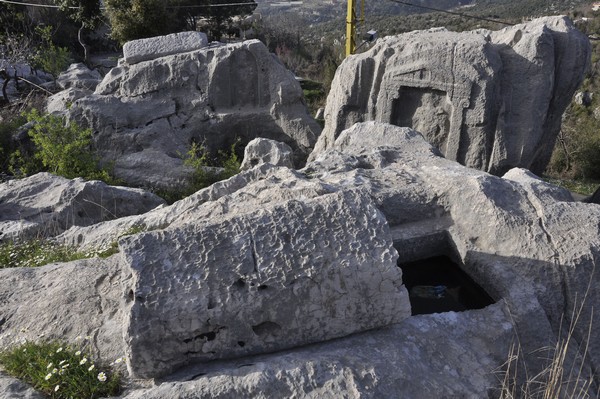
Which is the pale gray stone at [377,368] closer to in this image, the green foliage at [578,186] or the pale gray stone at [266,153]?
the pale gray stone at [266,153]

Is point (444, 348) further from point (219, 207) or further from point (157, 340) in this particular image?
point (219, 207)

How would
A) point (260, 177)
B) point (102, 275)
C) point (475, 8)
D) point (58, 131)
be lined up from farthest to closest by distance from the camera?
point (475, 8) < point (58, 131) < point (260, 177) < point (102, 275)

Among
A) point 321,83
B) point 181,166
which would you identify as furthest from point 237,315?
point 321,83

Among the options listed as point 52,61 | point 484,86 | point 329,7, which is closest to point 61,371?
point 484,86

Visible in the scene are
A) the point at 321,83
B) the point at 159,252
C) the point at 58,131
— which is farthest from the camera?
the point at 321,83

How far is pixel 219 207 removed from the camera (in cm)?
Answer: 332

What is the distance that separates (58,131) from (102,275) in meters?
5.25

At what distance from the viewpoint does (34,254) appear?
4016 millimetres

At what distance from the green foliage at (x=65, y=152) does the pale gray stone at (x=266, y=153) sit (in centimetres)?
195

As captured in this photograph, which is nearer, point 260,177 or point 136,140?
point 260,177

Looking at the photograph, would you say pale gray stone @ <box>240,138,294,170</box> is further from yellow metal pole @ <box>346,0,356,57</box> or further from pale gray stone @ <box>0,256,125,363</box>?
yellow metal pole @ <box>346,0,356,57</box>

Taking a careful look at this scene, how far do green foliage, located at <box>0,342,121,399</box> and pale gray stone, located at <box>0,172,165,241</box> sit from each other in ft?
8.60

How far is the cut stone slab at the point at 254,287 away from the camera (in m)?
2.17

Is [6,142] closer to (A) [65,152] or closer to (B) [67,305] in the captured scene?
(A) [65,152]
